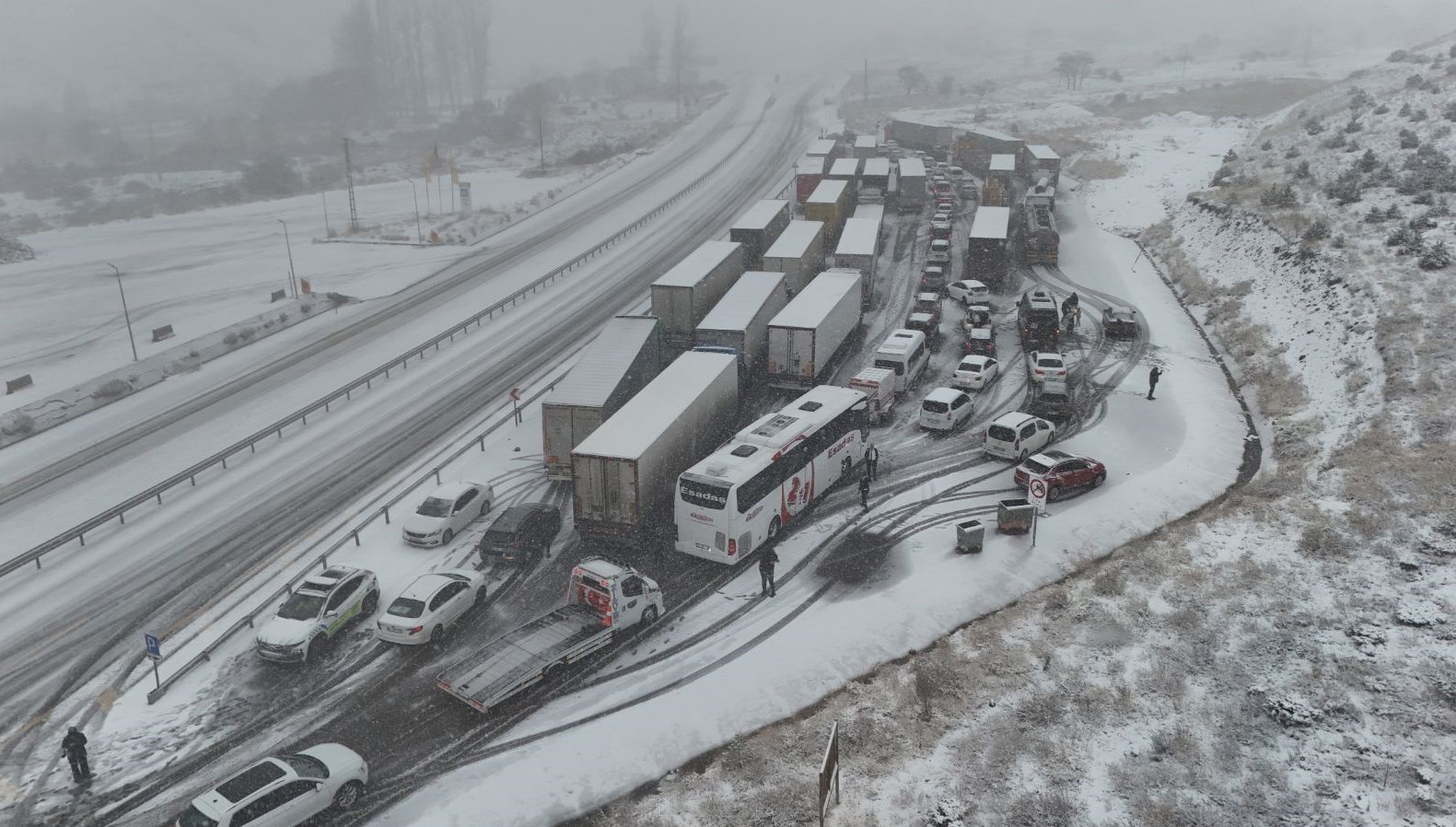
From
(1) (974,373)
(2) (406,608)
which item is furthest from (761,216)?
(2) (406,608)

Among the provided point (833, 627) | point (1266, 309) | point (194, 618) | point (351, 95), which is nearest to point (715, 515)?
point (833, 627)

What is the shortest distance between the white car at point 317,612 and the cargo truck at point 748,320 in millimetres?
17681

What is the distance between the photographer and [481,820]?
1650cm

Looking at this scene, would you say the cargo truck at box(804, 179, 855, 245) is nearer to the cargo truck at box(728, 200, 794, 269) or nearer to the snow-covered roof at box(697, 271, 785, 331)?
the cargo truck at box(728, 200, 794, 269)

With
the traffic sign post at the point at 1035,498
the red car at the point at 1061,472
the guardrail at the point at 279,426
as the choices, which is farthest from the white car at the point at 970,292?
the guardrail at the point at 279,426

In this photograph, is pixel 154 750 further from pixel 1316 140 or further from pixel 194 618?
pixel 1316 140

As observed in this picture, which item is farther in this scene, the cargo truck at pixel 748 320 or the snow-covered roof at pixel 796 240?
the snow-covered roof at pixel 796 240

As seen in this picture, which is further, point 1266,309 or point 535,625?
point 1266,309

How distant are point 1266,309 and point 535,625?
38.3 meters

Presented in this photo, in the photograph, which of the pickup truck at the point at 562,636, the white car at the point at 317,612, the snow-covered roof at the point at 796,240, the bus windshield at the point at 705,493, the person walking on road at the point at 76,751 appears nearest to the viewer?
the person walking on road at the point at 76,751

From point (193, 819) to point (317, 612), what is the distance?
7.27m

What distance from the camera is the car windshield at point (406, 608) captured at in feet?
73.6

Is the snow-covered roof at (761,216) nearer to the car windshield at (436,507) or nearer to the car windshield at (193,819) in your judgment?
the car windshield at (436,507)

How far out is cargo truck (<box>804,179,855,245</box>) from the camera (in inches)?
2345
